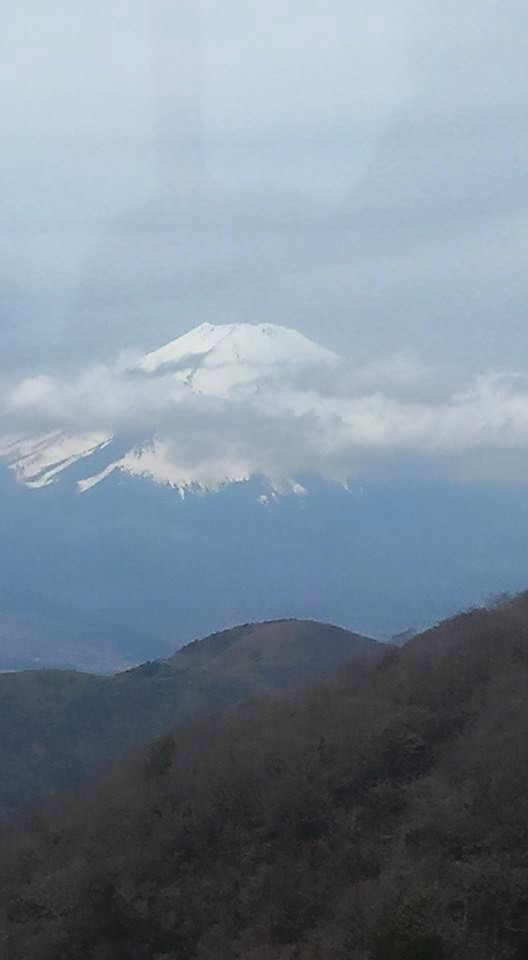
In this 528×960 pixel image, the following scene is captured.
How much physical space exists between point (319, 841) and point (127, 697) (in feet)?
147

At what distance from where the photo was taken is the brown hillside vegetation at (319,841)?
16.2 metres

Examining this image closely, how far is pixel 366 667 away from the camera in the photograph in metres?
34.4

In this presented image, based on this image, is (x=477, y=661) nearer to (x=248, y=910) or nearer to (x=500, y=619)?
(x=500, y=619)

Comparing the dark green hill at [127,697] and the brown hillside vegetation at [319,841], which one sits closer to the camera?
the brown hillside vegetation at [319,841]

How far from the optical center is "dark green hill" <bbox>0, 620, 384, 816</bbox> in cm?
5553

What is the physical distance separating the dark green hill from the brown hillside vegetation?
24.2 metres

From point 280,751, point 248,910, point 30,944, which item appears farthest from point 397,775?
point 30,944

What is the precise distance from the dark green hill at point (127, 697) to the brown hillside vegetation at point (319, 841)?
24.2 meters

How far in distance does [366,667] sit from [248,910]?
15290mm

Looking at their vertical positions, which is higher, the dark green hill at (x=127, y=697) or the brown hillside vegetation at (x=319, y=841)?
the dark green hill at (x=127, y=697)

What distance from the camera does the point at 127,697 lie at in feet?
212

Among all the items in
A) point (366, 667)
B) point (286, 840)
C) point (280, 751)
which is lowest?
point (286, 840)

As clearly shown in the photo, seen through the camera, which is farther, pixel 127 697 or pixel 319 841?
pixel 127 697

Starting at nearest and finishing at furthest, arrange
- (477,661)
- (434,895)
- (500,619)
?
(434,895) < (477,661) < (500,619)
